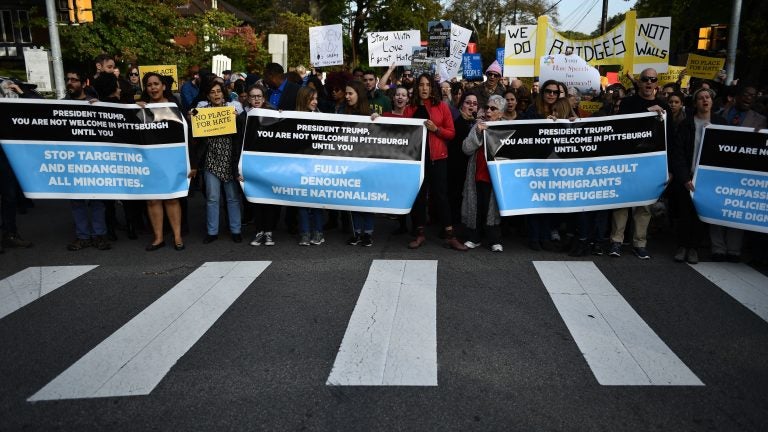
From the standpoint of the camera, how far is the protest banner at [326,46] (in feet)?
44.5

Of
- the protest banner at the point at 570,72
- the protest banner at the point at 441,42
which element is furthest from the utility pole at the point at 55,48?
the protest banner at the point at 570,72

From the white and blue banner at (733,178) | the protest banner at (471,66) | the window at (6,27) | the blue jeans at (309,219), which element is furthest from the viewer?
the window at (6,27)

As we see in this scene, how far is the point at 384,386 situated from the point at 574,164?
171 inches

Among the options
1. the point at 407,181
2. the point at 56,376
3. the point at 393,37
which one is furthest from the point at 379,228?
the point at 393,37

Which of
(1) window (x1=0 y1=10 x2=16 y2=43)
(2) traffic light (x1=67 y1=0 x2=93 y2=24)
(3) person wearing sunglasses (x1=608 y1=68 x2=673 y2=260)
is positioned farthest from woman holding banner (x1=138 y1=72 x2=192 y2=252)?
(1) window (x1=0 y1=10 x2=16 y2=43)

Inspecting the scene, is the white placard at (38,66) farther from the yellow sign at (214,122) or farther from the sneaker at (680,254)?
the sneaker at (680,254)

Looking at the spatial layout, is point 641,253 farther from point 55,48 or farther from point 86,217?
point 55,48

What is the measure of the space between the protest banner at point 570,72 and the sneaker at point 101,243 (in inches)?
302

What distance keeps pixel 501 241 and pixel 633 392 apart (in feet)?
Result: 13.6

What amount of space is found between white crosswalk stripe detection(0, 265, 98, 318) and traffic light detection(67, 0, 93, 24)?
351 inches

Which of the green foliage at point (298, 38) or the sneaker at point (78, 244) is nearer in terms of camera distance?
the sneaker at point (78, 244)

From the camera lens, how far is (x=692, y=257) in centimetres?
698

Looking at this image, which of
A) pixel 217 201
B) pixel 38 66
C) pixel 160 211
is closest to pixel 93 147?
pixel 160 211

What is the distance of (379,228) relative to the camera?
8781 millimetres
